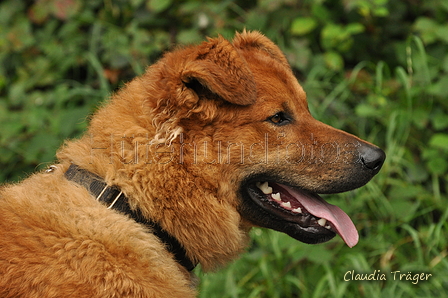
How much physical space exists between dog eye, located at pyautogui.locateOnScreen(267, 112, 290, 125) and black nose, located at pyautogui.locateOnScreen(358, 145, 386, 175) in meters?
0.47

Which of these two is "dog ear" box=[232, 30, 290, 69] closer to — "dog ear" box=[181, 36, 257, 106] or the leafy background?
"dog ear" box=[181, 36, 257, 106]

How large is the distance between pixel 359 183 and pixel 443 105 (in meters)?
2.57

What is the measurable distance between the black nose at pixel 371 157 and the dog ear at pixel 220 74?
741mm

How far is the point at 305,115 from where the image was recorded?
277cm

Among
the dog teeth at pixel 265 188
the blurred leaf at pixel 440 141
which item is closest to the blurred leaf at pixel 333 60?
the blurred leaf at pixel 440 141

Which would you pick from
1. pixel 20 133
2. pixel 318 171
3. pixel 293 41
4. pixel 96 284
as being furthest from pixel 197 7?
pixel 96 284

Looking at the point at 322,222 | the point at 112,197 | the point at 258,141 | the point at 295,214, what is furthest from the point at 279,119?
the point at 112,197

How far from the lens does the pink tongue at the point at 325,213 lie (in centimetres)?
271

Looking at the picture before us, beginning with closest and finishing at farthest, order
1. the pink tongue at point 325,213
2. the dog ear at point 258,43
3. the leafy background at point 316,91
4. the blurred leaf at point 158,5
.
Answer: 1. the pink tongue at point 325,213
2. the dog ear at point 258,43
3. the leafy background at point 316,91
4. the blurred leaf at point 158,5

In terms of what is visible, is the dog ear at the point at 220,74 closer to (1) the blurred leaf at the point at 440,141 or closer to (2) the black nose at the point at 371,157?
(2) the black nose at the point at 371,157

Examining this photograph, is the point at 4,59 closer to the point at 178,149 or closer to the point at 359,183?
the point at 178,149

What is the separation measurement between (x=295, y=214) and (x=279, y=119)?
0.58 m

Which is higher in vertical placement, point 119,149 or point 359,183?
point 119,149

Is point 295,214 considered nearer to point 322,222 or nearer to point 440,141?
point 322,222
